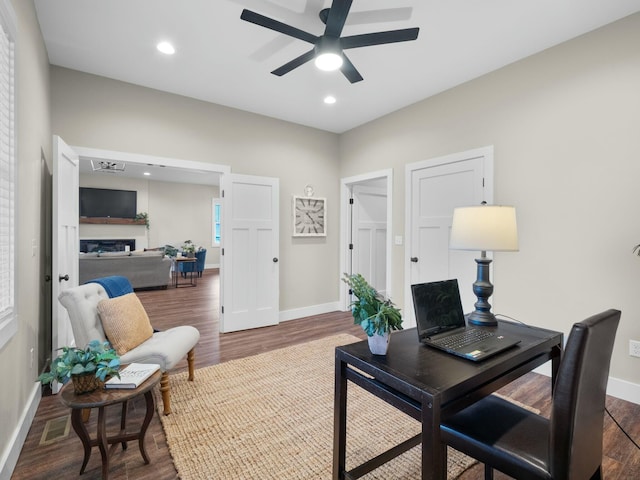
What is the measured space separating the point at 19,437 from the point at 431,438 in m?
2.24

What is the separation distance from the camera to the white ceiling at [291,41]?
7.55 feet

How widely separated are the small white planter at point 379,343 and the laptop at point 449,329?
9.2 inches

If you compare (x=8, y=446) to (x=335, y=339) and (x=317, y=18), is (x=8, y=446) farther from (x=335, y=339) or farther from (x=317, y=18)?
Result: (x=317, y=18)

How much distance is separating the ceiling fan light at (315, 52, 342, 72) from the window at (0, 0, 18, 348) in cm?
174

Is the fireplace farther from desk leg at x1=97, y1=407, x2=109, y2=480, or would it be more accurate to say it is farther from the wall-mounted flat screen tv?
desk leg at x1=97, y1=407, x2=109, y2=480

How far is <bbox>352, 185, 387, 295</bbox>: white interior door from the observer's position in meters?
5.05

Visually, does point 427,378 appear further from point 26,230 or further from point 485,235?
point 26,230

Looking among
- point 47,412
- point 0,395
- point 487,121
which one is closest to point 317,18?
point 487,121

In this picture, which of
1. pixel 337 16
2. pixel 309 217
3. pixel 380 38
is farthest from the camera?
A: pixel 309 217

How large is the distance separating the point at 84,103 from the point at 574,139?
4.48 metres

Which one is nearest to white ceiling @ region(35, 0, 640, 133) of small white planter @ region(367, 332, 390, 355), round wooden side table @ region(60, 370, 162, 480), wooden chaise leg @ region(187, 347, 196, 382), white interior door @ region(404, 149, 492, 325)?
white interior door @ region(404, 149, 492, 325)

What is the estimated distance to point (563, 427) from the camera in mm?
997

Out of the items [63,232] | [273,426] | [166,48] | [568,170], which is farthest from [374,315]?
[166,48]

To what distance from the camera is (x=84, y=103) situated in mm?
3215
